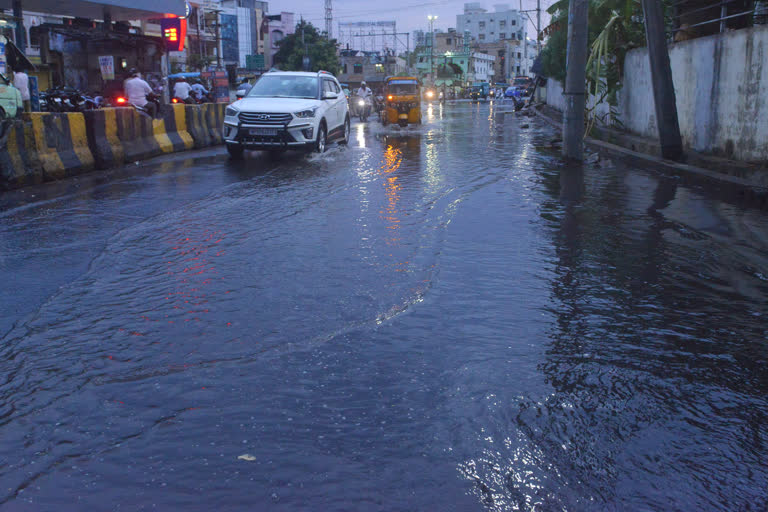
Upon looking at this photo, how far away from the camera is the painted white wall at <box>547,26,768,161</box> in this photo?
10.8 metres

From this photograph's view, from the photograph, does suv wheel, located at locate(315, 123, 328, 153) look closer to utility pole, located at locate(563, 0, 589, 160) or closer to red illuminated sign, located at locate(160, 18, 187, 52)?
utility pole, located at locate(563, 0, 589, 160)

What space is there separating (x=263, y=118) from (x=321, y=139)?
177 centimetres

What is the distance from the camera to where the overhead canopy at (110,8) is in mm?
26500

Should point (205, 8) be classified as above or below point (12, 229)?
above

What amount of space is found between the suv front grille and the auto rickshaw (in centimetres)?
1663

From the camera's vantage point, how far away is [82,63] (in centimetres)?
3359

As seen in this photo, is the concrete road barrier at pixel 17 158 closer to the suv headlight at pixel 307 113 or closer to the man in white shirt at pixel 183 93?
the suv headlight at pixel 307 113

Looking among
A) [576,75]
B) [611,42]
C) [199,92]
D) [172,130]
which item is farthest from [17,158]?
[199,92]

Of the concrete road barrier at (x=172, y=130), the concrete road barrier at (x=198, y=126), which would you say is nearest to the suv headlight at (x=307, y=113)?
the concrete road barrier at (x=172, y=130)

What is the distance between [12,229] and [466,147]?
1227cm

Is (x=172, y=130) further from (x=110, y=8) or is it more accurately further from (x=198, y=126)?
(x=110, y=8)

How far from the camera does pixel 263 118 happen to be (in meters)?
14.7

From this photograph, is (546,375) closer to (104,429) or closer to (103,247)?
(104,429)

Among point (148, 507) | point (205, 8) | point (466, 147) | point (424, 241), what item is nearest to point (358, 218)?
point (424, 241)
